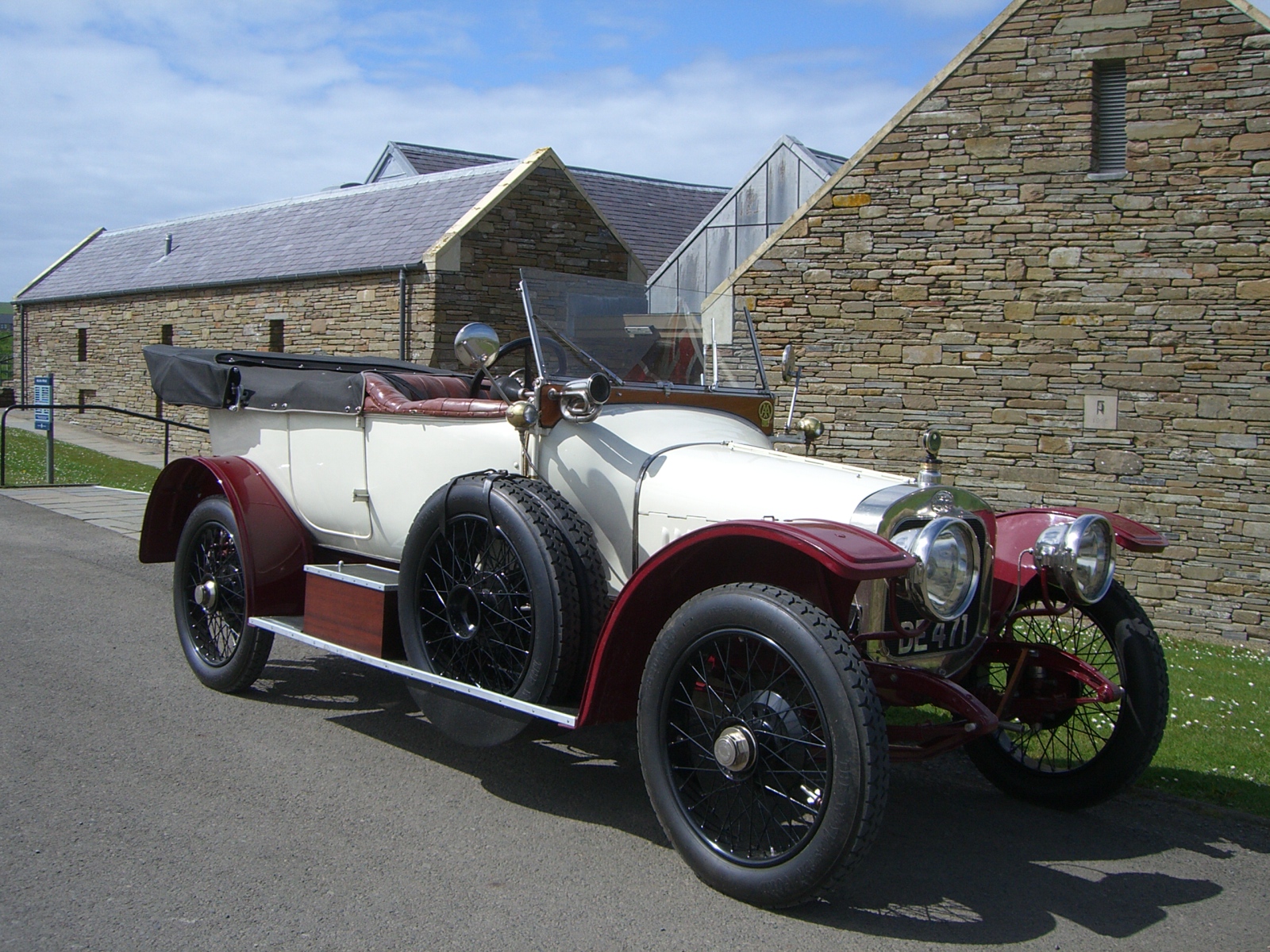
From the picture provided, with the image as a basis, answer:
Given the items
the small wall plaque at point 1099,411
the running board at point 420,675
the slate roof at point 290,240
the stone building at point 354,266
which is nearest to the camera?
the running board at point 420,675

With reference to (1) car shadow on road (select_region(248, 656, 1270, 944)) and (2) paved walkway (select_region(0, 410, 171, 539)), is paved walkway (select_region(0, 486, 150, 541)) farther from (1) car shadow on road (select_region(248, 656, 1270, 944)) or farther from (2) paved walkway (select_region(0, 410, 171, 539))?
(1) car shadow on road (select_region(248, 656, 1270, 944))

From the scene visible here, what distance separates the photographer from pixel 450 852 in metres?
3.72

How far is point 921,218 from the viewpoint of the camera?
12.5m

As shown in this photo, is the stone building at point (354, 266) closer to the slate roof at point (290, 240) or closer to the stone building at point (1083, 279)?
the slate roof at point (290, 240)

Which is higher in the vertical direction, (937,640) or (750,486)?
(750,486)

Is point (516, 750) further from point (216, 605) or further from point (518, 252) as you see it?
point (518, 252)

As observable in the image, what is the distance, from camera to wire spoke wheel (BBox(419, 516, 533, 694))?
417 cm

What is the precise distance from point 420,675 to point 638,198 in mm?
22803

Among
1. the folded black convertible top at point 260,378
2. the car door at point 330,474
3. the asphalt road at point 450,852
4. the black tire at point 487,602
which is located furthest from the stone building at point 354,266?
the black tire at point 487,602

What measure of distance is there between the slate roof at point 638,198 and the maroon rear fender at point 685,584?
19.3 m

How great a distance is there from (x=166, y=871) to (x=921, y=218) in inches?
432

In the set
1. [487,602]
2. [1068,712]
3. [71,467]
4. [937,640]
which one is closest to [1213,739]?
[1068,712]

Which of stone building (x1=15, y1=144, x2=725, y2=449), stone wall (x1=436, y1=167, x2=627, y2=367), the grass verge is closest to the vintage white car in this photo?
the grass verge

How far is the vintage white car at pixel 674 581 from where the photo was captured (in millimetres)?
3375
